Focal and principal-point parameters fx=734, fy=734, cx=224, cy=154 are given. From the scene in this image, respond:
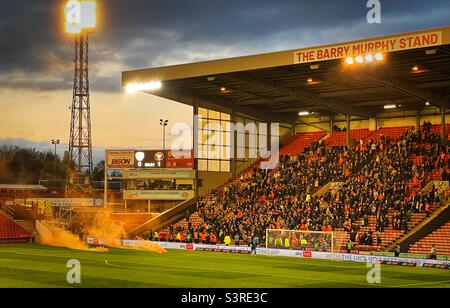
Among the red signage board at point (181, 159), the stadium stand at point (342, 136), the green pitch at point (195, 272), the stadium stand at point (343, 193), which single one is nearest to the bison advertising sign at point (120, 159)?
the red signage board at point (181, 159)

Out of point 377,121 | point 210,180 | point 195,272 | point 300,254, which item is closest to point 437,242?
point 300,254

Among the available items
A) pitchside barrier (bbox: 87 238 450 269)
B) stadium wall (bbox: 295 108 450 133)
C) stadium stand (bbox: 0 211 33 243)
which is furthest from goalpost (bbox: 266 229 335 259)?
stadium stand (bbox: 0 211 33 243)

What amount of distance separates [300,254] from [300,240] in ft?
3.92

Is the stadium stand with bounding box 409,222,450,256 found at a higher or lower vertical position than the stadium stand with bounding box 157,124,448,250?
lower

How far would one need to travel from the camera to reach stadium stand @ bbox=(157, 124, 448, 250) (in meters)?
43.9

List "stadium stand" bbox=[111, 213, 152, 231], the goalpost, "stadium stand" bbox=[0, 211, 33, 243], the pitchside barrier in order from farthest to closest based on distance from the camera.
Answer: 1. "stadium stand" bbox=[111, 213, 152, 231]
2. "stadium stand" bbox=[0, 211, 33, 243]
3. the goalpost
4. the pitchside barrier

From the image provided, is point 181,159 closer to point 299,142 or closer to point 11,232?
point 299,142

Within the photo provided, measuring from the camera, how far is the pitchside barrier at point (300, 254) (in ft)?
118

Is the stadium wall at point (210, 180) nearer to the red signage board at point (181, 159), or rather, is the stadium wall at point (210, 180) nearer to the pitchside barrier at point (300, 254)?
the red signage board at point (181, 159)

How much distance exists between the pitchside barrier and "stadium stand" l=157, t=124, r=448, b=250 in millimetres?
1660

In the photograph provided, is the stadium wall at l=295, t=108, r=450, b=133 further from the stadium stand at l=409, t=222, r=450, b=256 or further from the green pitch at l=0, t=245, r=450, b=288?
the green pitch at l=0, t=245, r=450, b=288

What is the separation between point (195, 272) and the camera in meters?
32.3

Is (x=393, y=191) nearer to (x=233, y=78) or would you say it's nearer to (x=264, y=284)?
(x=233, y=78)

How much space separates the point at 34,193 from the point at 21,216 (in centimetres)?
3261
